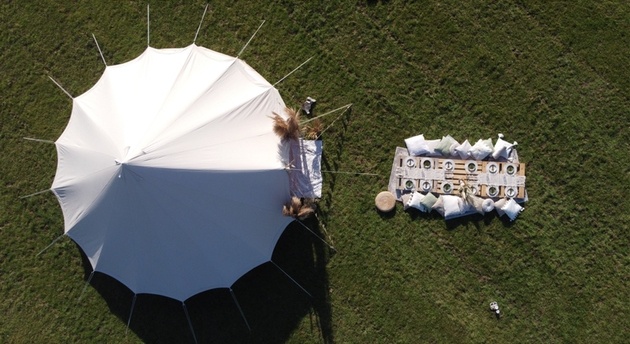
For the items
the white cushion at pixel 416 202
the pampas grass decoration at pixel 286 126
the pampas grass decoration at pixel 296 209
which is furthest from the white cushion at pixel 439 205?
the pampas grass decoration at pixel 286 126

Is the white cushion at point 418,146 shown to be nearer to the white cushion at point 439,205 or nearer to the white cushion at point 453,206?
the white cushion at point 439,205

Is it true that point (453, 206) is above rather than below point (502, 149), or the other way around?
below

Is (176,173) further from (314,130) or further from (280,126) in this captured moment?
(314,130)

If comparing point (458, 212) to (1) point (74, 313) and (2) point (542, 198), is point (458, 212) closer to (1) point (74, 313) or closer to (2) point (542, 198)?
(2) point (542, 198)

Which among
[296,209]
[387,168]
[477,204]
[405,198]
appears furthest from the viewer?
[387,168]

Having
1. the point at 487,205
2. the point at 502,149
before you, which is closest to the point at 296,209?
the point at 487,205

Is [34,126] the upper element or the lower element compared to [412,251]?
upper

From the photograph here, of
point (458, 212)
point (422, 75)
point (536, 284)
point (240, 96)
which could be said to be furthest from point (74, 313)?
point (536, 284)
